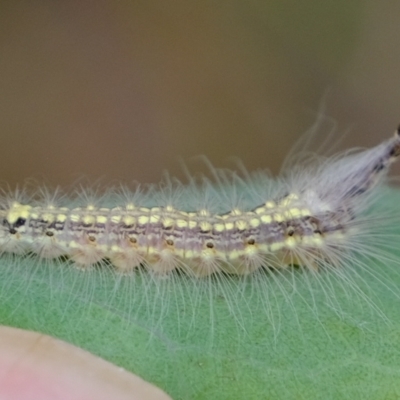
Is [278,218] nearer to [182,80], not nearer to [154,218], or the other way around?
[154,218]

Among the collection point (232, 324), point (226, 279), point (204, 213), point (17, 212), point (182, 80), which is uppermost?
point (182, 80)

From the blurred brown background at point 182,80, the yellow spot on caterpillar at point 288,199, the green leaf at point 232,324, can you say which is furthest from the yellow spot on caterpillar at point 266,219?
the blurred brown background at point 182,80

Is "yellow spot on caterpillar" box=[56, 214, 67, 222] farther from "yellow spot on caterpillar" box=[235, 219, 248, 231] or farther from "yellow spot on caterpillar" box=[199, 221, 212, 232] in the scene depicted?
"yellow spot on caterpillar" box=[235, 219, 248, 231]

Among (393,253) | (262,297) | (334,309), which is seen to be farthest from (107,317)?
(393,253)

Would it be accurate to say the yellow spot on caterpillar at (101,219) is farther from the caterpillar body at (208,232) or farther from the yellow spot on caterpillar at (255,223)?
the yellow spot on caterpillar at (255,223)

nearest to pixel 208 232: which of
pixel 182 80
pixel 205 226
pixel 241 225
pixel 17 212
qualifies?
pixel 205 226

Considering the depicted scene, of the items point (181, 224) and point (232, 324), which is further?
point (181, 224)

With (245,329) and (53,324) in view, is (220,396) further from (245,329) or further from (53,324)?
(53,324)
